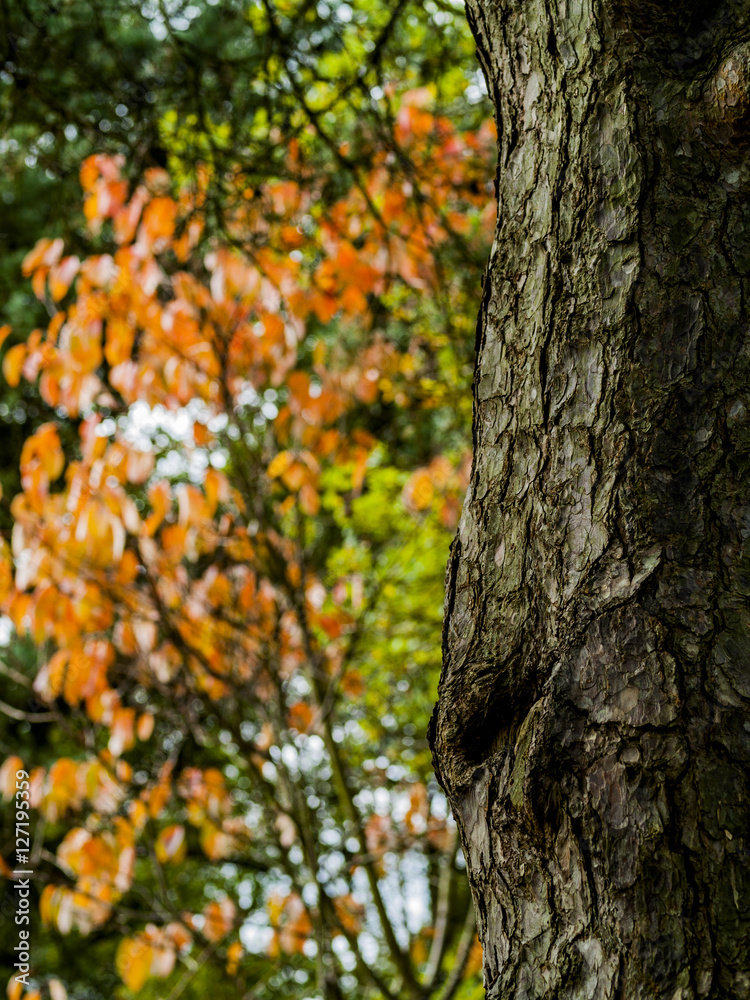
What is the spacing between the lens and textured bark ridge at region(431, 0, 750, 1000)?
737mm

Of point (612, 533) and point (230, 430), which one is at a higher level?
point (230, 430)

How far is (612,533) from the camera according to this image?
834mm

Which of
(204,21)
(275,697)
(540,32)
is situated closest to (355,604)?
(275,697)

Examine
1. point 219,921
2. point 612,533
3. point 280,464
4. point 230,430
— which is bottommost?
point 612,533

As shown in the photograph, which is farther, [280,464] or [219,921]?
[219,921]

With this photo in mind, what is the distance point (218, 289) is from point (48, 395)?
707mm

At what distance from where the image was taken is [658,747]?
2.47 ft

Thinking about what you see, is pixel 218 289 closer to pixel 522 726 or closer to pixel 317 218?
pixel 317 218

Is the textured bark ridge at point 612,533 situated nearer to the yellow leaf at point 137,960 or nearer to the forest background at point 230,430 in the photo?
the forest background at point 230,430

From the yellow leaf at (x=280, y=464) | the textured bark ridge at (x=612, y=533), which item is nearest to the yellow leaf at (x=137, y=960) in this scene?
the yellow leaf at (x=280, y=464)

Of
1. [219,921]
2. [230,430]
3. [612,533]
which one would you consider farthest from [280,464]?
[612,533]

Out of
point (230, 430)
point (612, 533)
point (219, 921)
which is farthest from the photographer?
point (230, 430)

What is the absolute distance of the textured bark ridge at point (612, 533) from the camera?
0.74 meters

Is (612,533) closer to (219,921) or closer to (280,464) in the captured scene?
(280,464)
